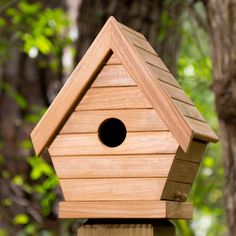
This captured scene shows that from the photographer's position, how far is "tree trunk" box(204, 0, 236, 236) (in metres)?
3.22

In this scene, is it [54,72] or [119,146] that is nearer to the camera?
[119,146]

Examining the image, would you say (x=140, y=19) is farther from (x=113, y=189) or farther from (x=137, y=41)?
(x=113, y=189)

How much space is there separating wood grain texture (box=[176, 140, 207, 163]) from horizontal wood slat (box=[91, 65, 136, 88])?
0.25 m

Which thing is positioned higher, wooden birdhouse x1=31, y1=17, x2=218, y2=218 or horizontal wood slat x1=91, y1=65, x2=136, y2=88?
horizontal wood slat x1=91, y1=65, x2=136, y2=88

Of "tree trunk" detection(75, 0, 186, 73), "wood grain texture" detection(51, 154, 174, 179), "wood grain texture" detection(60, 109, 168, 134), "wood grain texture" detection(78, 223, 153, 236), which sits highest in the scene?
"tree trunk" detection(75, 0, 186, 73)

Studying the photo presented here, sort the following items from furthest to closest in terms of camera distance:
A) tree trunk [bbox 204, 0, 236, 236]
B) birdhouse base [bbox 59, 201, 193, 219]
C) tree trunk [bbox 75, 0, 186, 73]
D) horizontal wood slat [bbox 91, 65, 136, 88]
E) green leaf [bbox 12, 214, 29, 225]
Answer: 1. green leaf [bbox 12, 214, 29, 225]
2. tree trunk [bbox 75, 0, 186, 73]
3. tree trunk [bbox 204, 0, 236, 236]
4. horizontal wood slat [bbox 91, 65, 136, 88]
5. birdhouse base [bbox 59, 201, 193, 219]

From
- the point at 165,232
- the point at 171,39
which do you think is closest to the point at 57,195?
the point at 171,39

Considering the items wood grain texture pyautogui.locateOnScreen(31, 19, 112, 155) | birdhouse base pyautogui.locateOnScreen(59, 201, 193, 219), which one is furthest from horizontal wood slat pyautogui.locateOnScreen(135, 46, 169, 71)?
birdhouse base pyautogui.locateOnScreen(59, 201, 193, 219)

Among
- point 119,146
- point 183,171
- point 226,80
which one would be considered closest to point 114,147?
point 119,146

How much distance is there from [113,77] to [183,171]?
14.2 inches

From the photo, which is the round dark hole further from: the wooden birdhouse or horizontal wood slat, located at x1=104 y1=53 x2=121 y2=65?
horizontal wood slat, located at x1=104 y1=53 x2=121 y2=65

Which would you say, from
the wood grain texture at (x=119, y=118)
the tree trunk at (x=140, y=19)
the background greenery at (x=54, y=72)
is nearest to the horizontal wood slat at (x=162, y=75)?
the wood grain texture at (x=119, y=118)

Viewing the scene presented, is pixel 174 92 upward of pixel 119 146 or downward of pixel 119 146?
upward

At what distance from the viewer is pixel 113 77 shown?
2.28m
